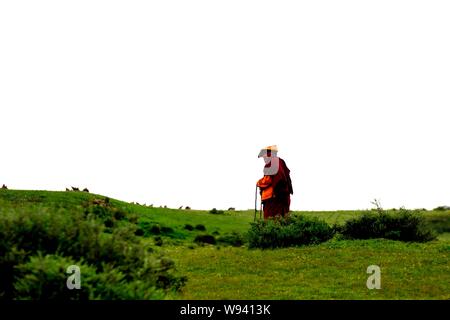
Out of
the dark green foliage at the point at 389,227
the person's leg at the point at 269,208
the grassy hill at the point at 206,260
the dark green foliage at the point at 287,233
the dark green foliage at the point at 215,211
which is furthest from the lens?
the dark green foliage at the point at 215,211

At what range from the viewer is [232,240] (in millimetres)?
34250

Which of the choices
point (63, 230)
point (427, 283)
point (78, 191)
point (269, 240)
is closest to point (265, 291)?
point (427, 283)

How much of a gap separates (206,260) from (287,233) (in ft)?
17.0

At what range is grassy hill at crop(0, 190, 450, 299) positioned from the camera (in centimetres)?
1233

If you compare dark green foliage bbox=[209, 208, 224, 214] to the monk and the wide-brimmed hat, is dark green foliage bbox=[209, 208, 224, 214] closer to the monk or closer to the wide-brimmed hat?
the monk

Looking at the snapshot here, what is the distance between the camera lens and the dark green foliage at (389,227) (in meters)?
31.3

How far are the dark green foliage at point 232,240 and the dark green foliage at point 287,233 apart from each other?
327cm

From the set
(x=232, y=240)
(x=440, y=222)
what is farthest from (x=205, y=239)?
(x=440, y=222)

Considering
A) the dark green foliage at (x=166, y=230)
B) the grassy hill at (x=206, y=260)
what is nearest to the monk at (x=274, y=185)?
the grassy hill at (x=206, y=260)

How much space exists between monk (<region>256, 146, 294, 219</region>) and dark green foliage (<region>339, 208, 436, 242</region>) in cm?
312

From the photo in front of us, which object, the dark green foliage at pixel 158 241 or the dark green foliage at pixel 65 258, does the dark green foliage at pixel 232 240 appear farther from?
the dark green foliage at pixel 65 258

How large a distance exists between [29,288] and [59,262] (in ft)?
2.01
